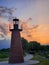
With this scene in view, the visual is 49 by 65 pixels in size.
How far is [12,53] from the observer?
22.7 m

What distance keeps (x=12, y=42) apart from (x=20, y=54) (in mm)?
1424

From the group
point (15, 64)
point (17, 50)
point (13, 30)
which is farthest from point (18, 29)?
point (15, 64)

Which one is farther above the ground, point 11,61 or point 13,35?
point 13,35

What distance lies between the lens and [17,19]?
2388 cm

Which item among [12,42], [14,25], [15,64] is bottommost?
[15,64]

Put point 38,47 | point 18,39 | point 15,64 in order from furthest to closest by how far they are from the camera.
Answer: point 38,47 → point 18,39 → point 15,64

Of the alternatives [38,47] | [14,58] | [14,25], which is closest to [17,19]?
[14,25]

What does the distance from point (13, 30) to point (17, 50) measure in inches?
80.8

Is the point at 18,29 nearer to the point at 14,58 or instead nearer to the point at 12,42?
the point at 12,42

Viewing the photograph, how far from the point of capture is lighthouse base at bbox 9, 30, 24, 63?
22562 millimetres

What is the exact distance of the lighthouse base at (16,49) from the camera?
22562 millimetres

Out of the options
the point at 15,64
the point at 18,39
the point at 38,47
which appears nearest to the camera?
the point at 15,64

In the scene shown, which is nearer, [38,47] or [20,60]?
[20,60]

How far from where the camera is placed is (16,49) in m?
22.5
